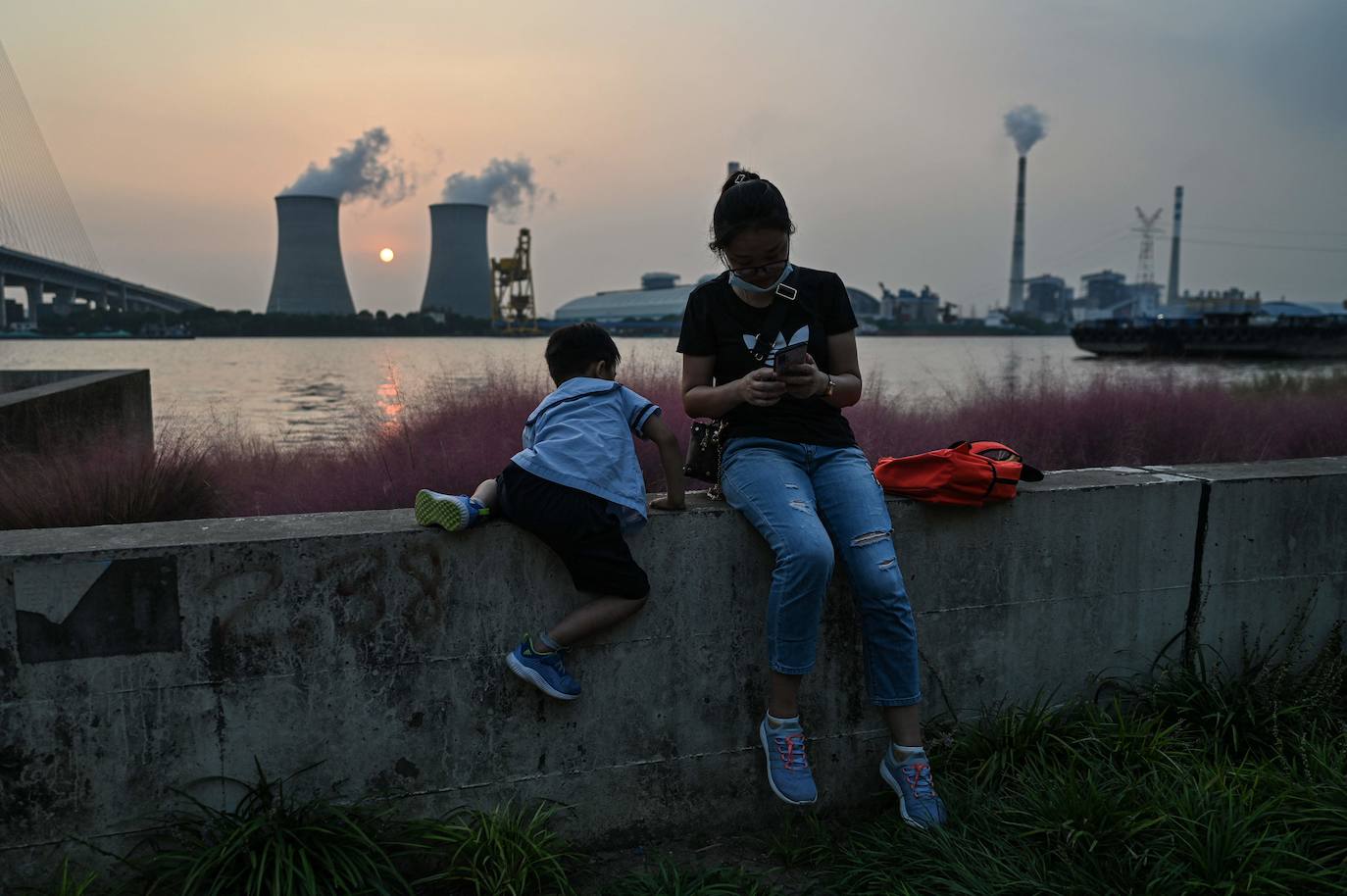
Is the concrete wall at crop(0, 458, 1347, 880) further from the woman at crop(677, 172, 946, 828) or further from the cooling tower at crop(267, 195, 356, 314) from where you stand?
the cooling tower at crop(267, 195, 356, 314)

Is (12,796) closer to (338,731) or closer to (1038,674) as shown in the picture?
(338,731)

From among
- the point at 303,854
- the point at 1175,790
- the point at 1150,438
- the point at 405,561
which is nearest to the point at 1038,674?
the point at 1175,790

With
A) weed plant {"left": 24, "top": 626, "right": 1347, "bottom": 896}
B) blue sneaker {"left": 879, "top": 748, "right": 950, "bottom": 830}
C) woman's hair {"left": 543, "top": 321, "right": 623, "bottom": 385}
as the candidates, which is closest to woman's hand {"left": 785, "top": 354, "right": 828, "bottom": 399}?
woman's hair {"left": 543, "top": 321, "right": 623, "bottom": 385}

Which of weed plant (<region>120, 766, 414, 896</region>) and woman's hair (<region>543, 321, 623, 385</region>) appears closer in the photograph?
weed plant (<region>120, 766, 414, 896</region>)

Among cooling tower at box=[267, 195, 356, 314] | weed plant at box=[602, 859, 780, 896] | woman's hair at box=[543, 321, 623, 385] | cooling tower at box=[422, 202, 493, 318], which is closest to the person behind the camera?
weed plant at box=[602, 859, 780, 896]

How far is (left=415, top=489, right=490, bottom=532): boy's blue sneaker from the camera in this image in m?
2.62

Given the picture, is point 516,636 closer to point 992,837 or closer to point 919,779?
point 919,779

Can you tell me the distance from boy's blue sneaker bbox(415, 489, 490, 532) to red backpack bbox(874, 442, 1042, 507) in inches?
53.8

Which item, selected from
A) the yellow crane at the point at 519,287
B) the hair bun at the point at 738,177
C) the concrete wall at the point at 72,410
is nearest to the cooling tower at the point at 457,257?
the yellow crane at the point at 519,287

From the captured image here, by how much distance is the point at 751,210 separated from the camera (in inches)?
115

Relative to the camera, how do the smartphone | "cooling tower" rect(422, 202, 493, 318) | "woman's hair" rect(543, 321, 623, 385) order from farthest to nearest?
1. "cooling tower" rect(422, 202, 493, 318)
2. "woman's hair" rect(543, 321, 623, 385)
3. the smartphone

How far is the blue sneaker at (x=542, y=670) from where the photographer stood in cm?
271

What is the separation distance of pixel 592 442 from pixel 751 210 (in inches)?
33.3

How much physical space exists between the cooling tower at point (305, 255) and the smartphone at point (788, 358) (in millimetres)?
79734
